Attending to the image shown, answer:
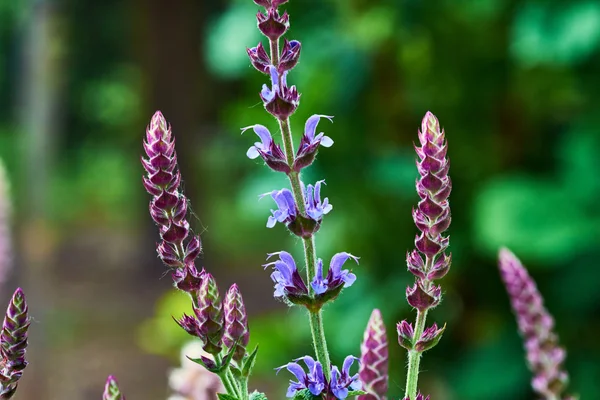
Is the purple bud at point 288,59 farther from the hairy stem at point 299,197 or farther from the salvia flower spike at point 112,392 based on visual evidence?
the salvia flower spike at point 112,392

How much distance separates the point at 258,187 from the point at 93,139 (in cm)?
877

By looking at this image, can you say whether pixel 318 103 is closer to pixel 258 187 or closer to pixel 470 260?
pixel 258 187

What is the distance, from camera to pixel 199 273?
0.51 metres

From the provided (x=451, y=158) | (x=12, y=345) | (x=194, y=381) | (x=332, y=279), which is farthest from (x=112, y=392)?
(x=451, y=158)

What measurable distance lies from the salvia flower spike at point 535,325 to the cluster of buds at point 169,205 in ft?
1.05

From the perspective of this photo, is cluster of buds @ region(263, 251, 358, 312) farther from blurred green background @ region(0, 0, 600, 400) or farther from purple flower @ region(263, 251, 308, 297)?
blurred green background @ region(0, 0, 600, 400)

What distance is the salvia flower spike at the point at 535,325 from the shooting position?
0.73 metres

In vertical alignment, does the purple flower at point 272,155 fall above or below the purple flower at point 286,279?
above

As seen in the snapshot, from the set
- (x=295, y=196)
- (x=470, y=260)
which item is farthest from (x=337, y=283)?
(x=470, y=260)

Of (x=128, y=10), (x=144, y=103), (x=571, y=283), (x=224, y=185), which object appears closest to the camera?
(x=571, y=283)

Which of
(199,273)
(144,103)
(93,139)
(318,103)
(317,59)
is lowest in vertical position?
(199,273)

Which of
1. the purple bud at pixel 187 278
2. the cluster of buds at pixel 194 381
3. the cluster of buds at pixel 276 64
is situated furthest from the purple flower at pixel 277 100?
the cluster of buds at pixel 194 381

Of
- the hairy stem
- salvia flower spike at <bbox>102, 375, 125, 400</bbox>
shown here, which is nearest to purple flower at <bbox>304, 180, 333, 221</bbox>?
the hairy stem

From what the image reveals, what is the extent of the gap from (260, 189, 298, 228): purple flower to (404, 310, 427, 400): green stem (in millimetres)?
102
